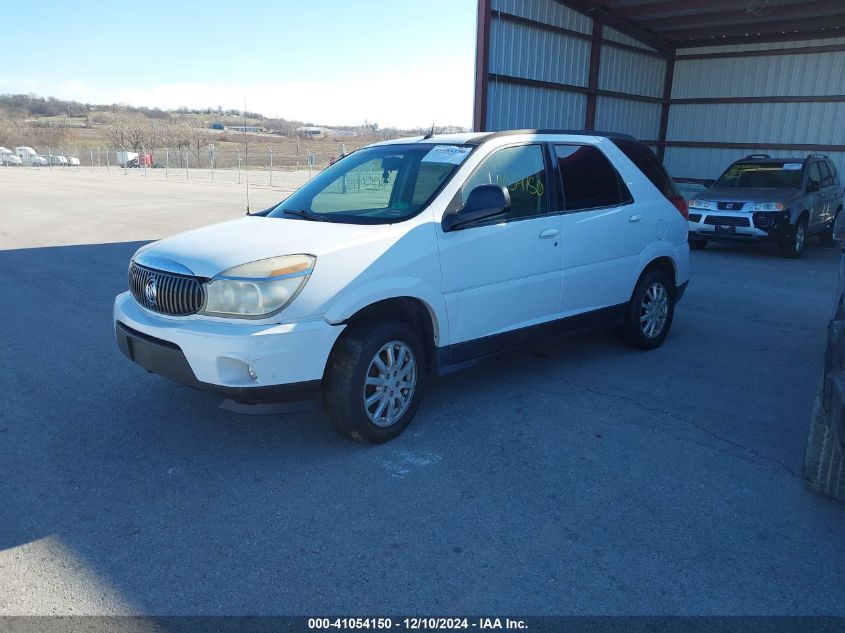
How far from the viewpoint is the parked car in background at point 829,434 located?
3.15 meters

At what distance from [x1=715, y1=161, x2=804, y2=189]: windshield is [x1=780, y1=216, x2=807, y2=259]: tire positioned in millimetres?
844

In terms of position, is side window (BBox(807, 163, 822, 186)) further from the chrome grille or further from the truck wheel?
the chrome grille

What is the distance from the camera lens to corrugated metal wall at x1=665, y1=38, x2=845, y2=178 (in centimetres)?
1666

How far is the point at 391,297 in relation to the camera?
4035 millimetres

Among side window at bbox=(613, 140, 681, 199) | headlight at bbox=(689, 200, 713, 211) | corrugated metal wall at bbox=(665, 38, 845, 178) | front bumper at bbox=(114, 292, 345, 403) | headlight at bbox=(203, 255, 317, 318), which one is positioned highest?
corrugated metal wall at bbox=(665, 38, 845, 178)

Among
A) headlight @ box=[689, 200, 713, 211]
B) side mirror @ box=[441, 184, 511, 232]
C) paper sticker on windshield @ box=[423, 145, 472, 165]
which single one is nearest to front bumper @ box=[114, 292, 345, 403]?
side mirror @ box=[441, 184, 511, 232]

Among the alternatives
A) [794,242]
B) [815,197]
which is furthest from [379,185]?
[815,197]

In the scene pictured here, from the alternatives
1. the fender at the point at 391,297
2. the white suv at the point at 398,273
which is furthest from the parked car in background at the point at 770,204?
the fender at the point at 391,297

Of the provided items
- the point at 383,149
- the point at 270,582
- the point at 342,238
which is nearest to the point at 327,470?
the point at 270,582

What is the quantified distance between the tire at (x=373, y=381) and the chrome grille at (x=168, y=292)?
0.84 metres

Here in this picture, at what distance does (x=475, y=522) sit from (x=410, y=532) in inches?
13.0

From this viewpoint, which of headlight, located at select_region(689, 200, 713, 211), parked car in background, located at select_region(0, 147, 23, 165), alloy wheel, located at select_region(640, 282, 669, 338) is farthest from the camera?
parked car in background, located at select_region(0, 147, 23, 165)

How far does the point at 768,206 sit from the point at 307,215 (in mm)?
9811

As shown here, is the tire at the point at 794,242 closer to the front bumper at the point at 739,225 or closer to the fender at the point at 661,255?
the front bumper at the point at 739,225
